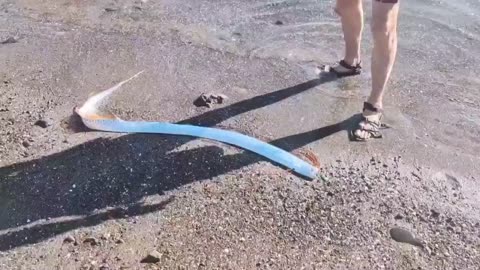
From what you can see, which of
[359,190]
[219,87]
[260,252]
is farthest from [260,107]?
[260,252]

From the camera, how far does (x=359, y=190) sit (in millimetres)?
3250

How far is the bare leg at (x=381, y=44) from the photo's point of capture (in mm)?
3340

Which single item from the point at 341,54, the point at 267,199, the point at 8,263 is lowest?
the point at 8,263

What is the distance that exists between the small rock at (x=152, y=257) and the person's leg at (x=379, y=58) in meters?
1.40

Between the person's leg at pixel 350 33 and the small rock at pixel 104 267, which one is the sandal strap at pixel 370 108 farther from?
the small rock at pixel 104 267

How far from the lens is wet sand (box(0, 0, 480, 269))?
9.69 feet

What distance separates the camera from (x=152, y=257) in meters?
2.84

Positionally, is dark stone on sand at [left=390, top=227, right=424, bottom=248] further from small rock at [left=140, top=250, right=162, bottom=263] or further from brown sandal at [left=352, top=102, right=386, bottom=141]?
small rock at [left=140, top=250, right=162, bottom=263]

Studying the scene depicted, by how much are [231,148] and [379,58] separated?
3.26 ft

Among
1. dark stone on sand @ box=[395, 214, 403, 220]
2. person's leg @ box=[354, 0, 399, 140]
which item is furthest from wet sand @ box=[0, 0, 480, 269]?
person's leg @ box=[354, 0, 399, 140]

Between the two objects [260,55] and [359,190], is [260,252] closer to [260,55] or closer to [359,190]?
[359,190]

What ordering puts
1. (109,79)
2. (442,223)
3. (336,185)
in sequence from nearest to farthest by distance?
(442,223)
(336,185)
(109,79)

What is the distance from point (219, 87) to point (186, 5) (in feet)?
4.11

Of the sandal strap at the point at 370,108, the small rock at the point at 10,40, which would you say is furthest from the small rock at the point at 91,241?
the small rock at the point at 10,40
